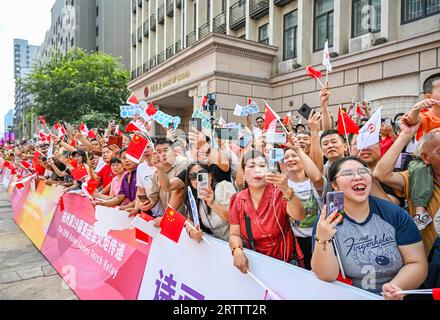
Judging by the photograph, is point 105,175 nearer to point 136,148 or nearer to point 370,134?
point 136,148

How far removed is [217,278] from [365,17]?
37.8ft

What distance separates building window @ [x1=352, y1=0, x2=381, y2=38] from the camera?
10953 mm

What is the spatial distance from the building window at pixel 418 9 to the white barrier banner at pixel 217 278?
10.3m

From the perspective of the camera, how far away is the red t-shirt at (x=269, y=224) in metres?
2.44

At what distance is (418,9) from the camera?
385 inches

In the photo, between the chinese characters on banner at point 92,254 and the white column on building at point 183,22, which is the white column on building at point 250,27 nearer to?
the white column on building at point 183,22

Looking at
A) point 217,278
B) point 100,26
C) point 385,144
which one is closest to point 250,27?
point 385,144

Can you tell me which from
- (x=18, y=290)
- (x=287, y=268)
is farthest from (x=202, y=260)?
(x=18, y=290)

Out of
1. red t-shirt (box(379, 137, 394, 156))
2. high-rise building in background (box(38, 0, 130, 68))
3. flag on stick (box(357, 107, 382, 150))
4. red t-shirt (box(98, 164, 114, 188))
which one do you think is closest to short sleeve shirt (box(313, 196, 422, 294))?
flag on stick (box(357, 107, 382, 150))

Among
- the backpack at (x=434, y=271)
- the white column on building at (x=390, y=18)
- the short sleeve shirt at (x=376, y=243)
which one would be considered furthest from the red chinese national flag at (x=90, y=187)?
the white column on building at (x=390, y=18)

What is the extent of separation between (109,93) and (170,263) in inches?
977

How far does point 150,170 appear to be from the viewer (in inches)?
152

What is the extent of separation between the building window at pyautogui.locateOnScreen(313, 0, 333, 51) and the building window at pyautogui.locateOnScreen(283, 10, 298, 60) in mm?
1015
